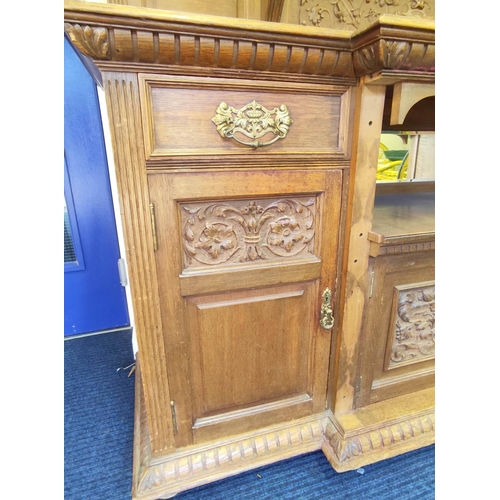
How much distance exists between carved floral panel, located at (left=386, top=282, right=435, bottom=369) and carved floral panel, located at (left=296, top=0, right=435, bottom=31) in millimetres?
678

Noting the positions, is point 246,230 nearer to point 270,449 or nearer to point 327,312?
point 327,312

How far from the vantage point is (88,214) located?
4.77 feet

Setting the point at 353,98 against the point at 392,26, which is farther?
the point at 353,98

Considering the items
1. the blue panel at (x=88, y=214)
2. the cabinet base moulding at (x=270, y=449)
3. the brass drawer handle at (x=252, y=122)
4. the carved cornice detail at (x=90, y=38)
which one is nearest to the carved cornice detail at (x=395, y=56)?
the brass drawer handle at (x=252, y=122)

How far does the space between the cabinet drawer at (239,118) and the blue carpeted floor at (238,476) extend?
0.86 meters

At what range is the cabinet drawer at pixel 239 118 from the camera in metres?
0.59

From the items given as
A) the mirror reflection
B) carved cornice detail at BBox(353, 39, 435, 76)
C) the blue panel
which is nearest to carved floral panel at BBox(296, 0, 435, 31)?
carved cornice detail at BBox(353, 39, 435, 76)

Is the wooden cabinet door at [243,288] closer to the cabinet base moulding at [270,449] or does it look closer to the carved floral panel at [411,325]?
the cabinet base moulding at [270,449]

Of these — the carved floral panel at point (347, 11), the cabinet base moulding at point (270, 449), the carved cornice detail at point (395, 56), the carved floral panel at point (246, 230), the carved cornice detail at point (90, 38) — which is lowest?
the cabinet base moulding at point (270, 449)

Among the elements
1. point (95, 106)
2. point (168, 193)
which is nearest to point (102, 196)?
point (95, 106)

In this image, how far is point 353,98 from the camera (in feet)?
2.20

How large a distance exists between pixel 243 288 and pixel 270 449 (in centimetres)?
48

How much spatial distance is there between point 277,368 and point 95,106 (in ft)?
4.12
